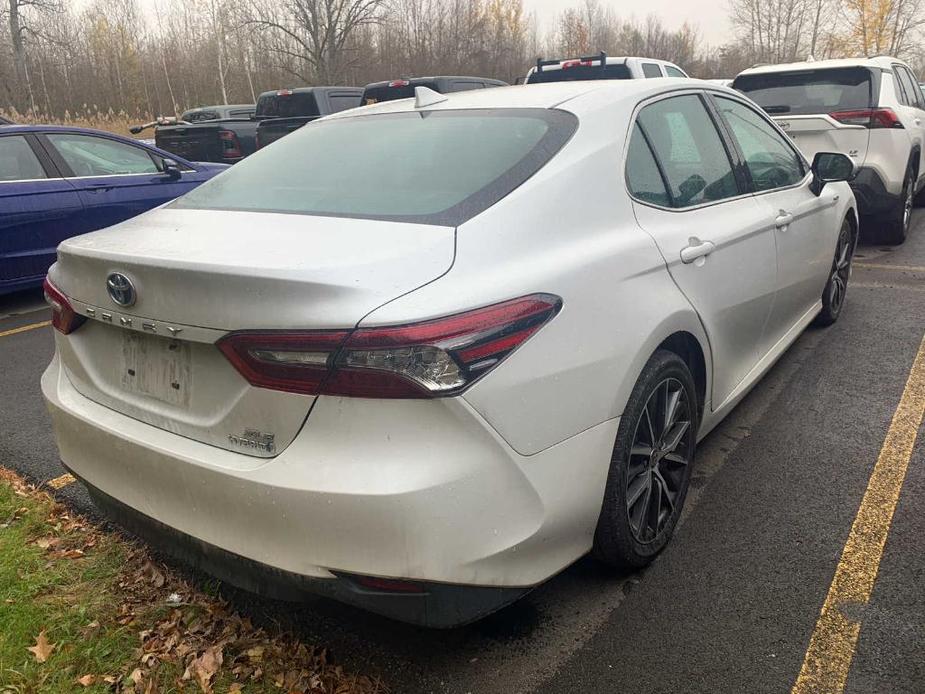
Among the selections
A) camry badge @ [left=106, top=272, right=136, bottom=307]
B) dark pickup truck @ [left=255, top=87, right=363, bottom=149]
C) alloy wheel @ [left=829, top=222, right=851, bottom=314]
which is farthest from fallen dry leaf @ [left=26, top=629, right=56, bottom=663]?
dark pickup truck @ [left=255, top=87, right=363, bottom=149]

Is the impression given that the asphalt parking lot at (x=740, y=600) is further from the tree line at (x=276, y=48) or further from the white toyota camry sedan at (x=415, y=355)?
the tree line at (x=276, y=48)

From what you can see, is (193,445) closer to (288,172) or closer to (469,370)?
(469,370)

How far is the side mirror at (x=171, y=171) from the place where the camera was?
6867 millimetres

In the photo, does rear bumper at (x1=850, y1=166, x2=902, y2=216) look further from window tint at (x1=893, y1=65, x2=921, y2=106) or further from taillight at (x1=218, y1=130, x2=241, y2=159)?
taillight at (x1=218, y1=130, x2=241, y2=159)

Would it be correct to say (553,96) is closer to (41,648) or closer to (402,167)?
(402,167)

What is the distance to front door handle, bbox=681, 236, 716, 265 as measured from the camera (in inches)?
103

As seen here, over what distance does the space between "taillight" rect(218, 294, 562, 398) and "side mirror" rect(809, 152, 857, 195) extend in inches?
125

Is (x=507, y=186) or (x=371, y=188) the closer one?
(x=507, y=186)

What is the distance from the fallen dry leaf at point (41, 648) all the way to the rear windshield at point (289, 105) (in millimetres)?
10821

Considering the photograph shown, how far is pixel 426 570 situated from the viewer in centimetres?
175

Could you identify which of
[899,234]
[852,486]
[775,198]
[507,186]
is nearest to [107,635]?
[507,186]

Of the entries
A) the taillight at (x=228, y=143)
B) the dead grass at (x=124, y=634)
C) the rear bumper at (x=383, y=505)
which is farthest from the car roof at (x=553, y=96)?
the taillight at (x=228, y=143)

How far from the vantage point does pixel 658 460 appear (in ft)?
8.39

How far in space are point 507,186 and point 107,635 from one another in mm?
1803
